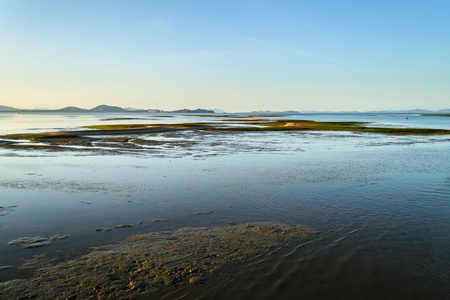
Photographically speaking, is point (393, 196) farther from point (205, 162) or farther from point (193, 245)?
point (205, 162)

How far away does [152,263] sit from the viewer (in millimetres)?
7520

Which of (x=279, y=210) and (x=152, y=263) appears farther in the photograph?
(x=279, y=210)

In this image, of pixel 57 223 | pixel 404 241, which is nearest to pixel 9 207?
pixel 57 223

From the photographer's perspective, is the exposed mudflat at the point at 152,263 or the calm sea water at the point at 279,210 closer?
the exposed mudflat at the point at 152,263

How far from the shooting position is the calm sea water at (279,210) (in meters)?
6.93

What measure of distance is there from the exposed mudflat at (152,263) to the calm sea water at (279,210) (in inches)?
19.9

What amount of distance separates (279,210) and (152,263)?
5.68m

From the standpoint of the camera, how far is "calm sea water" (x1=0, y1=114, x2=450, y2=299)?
693 centimetres

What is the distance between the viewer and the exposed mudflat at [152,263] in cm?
635

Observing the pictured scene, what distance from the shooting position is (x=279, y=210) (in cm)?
1190

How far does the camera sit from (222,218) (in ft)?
35.9

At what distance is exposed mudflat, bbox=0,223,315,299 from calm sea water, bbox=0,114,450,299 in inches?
19.9

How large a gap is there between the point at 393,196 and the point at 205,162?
41.9 ft

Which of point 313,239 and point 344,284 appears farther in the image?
point 313,239
